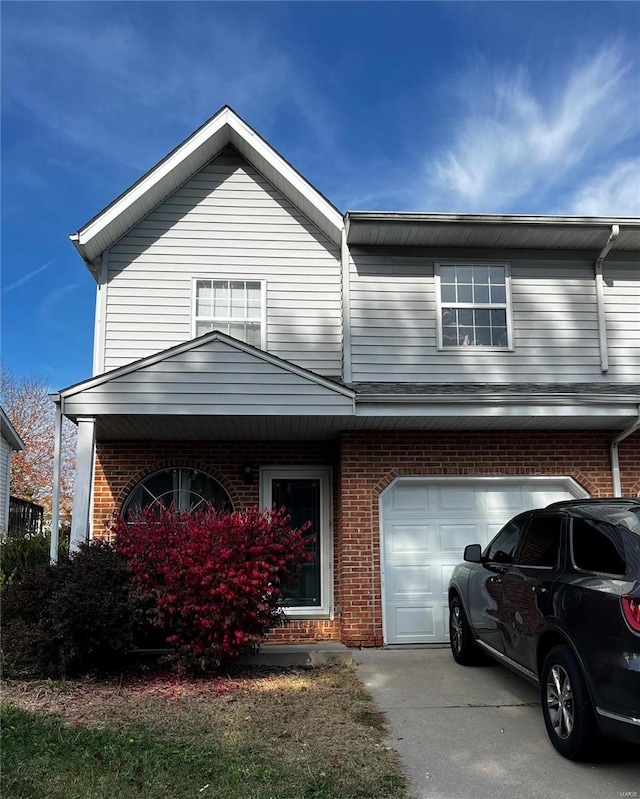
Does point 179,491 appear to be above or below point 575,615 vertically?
above

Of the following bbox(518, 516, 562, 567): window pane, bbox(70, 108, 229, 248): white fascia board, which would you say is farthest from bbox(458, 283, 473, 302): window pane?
bbox(518, 516, 562, 567): window pane

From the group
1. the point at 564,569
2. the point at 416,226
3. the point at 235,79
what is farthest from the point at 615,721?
the point at 235,79

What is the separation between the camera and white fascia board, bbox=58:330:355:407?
8.01 meters

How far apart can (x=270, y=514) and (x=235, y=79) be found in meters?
6.68

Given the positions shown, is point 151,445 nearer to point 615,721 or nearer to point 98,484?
point 98,484

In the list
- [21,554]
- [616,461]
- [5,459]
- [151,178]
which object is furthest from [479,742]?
[5,459]

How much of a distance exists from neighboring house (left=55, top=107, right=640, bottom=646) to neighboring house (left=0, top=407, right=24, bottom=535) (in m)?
12.0

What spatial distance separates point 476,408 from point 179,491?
433 centimetres

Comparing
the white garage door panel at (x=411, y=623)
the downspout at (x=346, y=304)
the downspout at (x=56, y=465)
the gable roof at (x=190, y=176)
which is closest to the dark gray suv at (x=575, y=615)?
the white garage door panel at (x=411, y=623)

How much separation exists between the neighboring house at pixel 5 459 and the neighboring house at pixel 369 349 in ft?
39.2

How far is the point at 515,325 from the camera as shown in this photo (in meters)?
10.1

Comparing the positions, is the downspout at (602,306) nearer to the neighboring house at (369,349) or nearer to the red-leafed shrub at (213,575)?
the neighboring house at (369,349)

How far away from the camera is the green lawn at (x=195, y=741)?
170 inches

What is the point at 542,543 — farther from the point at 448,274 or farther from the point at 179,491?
the point at 179,491
